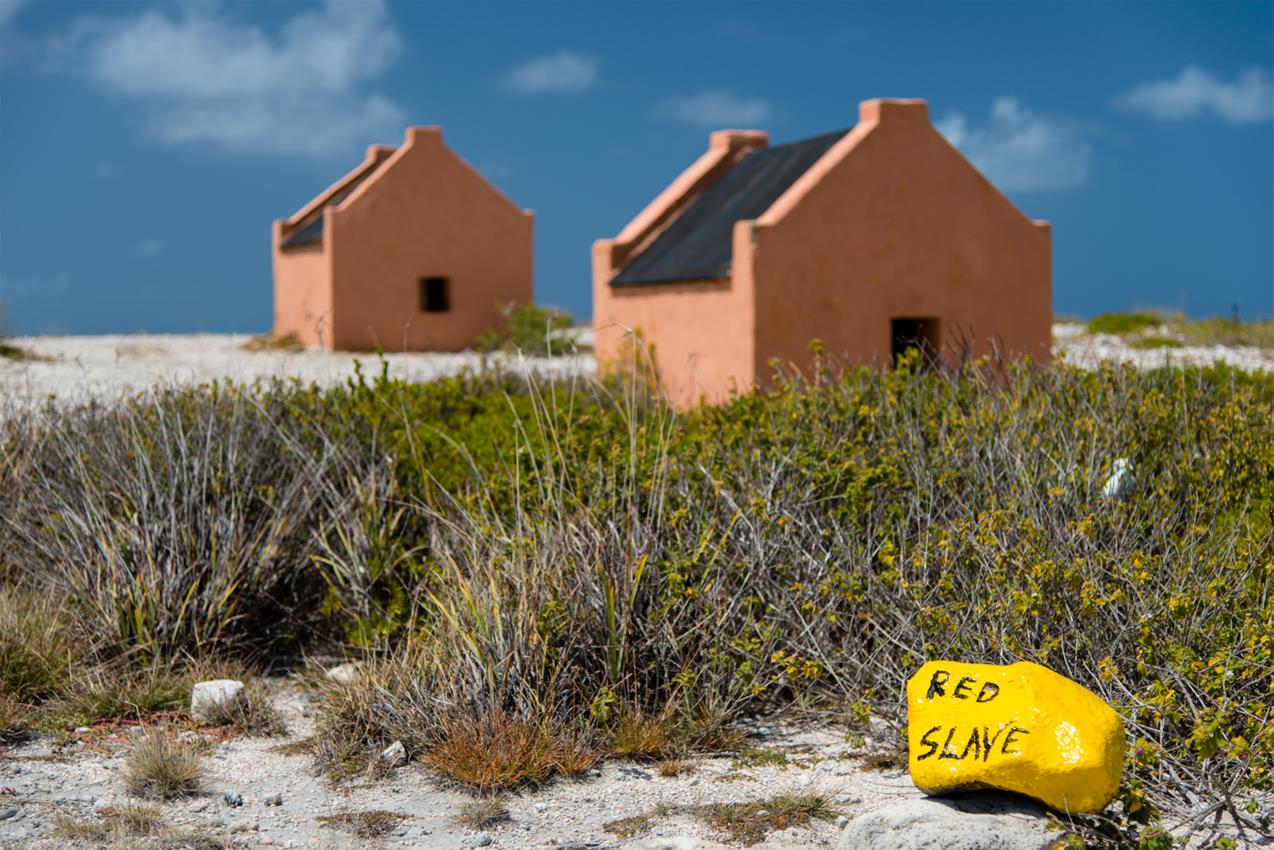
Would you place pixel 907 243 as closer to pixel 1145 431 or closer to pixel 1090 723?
pixel 1145 431

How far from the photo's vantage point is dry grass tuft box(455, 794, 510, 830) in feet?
17.0

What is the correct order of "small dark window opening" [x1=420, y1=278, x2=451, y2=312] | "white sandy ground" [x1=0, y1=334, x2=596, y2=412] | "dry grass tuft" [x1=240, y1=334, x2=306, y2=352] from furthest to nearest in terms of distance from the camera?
"dry grass tuft" [x1=240, y1=334, x2=306, y2=352]
"small dark window opening" [x1=420, y1=278, x2=451, y2=312]
"white sandy ground" [x1=0, y1=334, x2=596, y2=412]

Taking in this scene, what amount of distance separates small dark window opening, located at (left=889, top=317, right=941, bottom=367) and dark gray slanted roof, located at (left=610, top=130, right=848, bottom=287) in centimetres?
226

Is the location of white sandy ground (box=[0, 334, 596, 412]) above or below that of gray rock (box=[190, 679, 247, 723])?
above

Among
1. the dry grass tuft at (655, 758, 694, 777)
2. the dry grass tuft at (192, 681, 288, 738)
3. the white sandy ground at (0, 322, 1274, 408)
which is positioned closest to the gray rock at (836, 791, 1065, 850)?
the dry grass tuft at (655, 758, 694, 777)

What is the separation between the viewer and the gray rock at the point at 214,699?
6.50m

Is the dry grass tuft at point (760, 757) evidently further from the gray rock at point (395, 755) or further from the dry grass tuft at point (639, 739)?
the gray rock at point (395, 755)

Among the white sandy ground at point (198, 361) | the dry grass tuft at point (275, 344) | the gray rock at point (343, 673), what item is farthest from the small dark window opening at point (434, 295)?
the gray rock at point (343, 673)

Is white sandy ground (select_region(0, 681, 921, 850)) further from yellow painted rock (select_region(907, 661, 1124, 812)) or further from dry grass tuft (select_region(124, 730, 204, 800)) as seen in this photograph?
yellow painted rock (select_region(907, 661, 1124, 812))

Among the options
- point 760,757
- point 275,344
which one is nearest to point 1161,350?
point 275,344

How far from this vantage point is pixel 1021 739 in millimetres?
4504

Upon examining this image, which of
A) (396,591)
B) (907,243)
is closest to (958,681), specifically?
(396,591)

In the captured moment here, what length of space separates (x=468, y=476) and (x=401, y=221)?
61.5 ft

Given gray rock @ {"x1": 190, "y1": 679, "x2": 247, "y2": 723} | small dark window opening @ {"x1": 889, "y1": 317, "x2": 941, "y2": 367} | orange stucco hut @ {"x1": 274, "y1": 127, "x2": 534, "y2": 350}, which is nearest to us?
gray rock @ {"x1": 190, "y1": 679, "x2": 247, "y2": 723}
